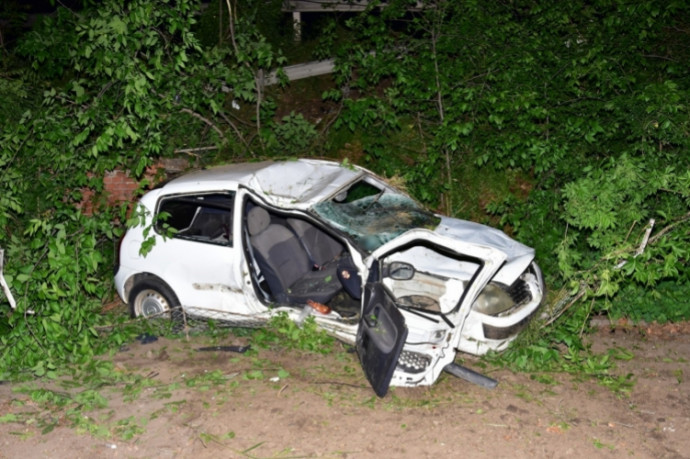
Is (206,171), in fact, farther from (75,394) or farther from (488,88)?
(488,88)

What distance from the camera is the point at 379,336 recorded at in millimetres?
5449

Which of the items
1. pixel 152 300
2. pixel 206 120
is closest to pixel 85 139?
pixel 206 120

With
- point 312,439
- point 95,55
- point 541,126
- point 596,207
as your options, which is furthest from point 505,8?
point 312,439

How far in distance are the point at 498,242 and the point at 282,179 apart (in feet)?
7.64

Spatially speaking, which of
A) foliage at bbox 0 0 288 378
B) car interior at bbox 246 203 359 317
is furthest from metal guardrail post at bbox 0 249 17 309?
car interior at bbox 246 203 359 317

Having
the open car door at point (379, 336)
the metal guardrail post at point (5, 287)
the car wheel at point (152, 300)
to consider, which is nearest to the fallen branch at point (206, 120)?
the car wheel at point (152, 300)

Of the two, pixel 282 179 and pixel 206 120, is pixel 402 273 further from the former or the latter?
pixel 206 120

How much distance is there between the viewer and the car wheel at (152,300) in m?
6.96

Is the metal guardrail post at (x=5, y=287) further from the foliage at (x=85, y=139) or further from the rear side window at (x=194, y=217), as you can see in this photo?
the rear side window at (x=194, y=217)

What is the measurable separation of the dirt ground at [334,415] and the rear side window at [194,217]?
1.37 metres

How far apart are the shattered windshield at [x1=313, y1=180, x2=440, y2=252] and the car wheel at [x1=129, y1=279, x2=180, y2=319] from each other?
1948mm

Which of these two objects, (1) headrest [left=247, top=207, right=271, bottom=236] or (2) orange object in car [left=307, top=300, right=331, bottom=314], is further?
(1) headrest [left=247, top=207, right=271, bottom=236]

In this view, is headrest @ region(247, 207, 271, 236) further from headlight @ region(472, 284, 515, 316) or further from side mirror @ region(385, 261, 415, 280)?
headlight @ region(472, 284, 515, 316)

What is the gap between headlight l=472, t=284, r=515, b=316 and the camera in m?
6.13
